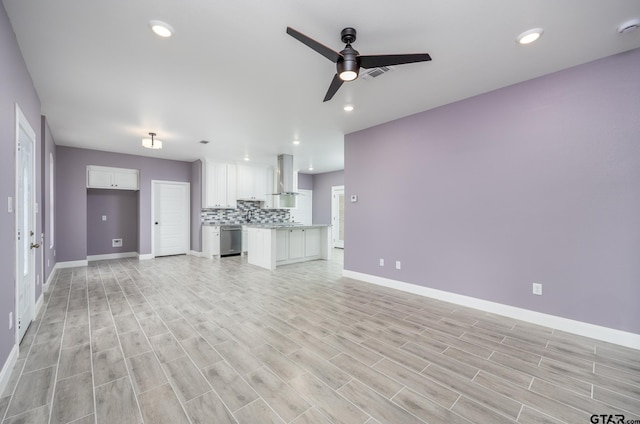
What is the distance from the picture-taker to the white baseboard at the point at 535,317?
2.50m

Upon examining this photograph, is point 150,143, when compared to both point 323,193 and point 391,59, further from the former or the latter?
point 323,193

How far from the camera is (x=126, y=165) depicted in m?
6.79

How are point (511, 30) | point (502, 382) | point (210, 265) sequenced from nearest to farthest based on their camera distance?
point (502, 382)
point (511, 30)
point (210, 265)

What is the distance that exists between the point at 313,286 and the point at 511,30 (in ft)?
12.8

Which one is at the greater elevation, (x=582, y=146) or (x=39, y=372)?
(x=582, y=146)

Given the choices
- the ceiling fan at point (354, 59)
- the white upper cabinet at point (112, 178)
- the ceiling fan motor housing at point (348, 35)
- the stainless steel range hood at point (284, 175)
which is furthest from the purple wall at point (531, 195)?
the white upper cabinet at point (112, 178)

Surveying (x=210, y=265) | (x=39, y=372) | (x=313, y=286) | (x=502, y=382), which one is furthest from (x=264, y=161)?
(x=502, y=382)

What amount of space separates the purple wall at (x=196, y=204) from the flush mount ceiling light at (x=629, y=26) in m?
7.81

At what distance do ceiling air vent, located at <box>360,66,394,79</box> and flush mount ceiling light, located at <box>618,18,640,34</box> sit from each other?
1820mm

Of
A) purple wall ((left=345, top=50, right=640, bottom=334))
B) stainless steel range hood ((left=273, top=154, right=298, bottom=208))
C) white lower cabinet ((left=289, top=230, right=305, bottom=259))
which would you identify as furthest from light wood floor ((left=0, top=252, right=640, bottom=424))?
stainless steel range hood ((left=273, top=154, right=298, bottom=208))

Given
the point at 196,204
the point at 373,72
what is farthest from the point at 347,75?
the point at 196,204

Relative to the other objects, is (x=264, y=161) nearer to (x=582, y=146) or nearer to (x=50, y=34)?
(x=50, y=34)

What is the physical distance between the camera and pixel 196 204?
24.9 ft

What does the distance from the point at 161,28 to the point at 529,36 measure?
3078mm
